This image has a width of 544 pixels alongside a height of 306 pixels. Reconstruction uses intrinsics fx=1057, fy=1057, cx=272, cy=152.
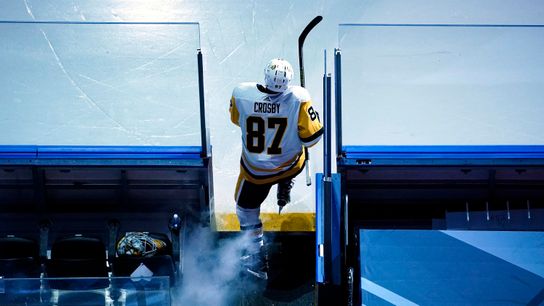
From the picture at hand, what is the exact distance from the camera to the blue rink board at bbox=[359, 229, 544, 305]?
19.2ft

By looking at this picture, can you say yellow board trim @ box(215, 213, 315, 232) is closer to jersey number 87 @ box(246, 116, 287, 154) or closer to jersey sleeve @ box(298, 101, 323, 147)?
jersey number 87 @ box(246, 116, 287, 154)

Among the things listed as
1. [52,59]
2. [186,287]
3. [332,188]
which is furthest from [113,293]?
[52,59]

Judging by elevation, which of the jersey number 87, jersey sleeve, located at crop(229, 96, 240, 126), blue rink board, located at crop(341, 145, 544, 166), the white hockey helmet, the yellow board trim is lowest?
the yellow board trim

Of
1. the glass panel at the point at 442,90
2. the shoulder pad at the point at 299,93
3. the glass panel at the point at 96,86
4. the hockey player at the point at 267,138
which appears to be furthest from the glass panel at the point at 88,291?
the glass panel at the point at 442,90

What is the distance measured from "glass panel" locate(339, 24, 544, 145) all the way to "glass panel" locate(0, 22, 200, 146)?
1.14 metres

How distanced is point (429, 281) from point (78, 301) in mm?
1944

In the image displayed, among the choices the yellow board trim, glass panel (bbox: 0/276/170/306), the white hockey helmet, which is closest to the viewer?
glass panel (bbox: 0/276/170/306)

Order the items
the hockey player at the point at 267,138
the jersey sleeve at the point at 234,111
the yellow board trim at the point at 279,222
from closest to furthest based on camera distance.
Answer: the hockey player at the point at 267,138
the jersey sleeve at the point at 234,111
the yellow board trim at the point at 279,222

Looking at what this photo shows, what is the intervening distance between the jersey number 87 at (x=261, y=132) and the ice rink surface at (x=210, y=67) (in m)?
0.71

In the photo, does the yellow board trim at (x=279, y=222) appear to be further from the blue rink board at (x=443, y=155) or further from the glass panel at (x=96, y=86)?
the blue rink board at (x=443, y=155)

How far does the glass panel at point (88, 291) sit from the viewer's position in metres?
5.50

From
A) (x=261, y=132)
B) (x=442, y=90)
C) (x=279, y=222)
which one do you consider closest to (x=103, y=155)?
(x=261, y=132)

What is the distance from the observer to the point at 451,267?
606 centimetres

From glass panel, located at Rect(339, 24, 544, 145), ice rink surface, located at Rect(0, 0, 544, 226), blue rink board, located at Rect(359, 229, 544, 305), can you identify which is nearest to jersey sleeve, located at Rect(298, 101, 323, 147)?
blue rink board, located at Rect(359, 229, 544, 305)
